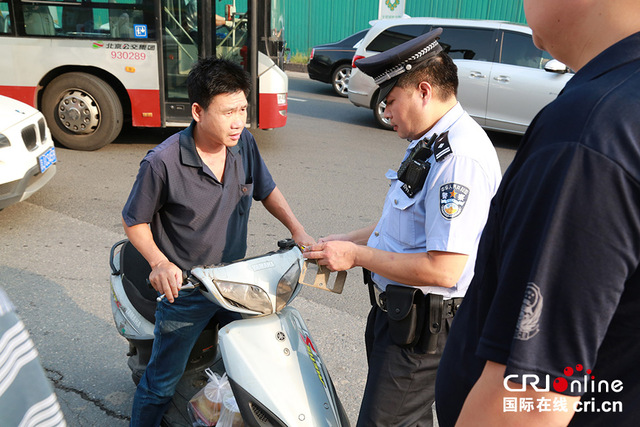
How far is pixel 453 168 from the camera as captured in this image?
189 cm

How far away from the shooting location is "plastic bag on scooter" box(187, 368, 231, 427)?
235cm

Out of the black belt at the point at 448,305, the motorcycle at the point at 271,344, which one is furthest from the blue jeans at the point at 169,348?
the black belt at the point at 448,305

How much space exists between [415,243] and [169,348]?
1.19 meters

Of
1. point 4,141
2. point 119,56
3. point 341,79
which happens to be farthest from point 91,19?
point 341,79

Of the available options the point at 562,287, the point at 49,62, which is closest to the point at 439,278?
the point at 562,287

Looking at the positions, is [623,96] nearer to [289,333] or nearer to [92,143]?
[289,333]

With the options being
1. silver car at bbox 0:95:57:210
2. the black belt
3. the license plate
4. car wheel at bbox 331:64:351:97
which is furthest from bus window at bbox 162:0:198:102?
the black belt

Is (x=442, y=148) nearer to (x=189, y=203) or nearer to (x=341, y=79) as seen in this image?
(x=189, y=203)

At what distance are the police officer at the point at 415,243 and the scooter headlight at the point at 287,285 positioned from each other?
0.11m

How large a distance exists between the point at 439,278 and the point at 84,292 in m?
3.00

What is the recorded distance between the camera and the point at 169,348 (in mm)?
Answer: 2480

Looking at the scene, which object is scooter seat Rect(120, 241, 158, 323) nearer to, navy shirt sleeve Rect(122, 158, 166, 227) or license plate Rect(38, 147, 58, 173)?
navy shirt sleeve Rect(122, 158, 166, 227)

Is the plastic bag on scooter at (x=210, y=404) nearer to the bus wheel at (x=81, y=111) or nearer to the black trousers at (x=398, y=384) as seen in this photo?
the black trousers at (x=398, y=384)

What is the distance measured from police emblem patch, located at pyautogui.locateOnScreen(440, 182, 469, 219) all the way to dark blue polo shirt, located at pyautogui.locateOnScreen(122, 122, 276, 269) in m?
1.06
